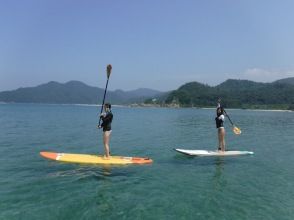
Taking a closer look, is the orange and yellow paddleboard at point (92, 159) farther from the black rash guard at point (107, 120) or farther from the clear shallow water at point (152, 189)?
the black rash guard at point (107, 120)

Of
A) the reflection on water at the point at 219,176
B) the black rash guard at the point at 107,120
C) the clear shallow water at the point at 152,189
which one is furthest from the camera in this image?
the black rash guard at the point at 107,120

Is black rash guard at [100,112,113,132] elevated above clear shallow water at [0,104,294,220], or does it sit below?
above

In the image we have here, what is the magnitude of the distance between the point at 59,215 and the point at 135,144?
18.0 meters

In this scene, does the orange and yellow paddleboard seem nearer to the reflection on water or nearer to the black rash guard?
the black rash guard

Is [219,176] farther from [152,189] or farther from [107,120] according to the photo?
[107,120]

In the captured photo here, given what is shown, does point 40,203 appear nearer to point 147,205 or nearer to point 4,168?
point 147,205

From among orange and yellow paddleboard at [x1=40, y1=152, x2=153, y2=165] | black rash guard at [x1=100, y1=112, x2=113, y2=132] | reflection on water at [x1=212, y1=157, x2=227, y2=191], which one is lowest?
reflection on water at [x1=212, y1=157, x2=227, y2=191]

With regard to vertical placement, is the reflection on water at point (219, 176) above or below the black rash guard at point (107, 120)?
below

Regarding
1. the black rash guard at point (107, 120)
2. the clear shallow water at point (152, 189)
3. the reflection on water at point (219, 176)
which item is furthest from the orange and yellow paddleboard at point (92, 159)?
the reflection on water at point (219, 176)

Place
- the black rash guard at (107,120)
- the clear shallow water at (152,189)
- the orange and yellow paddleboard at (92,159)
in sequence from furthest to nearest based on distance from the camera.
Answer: the orange and yellow paddleboard at (92,159) < the black rash guard at (107,120) < the clear shallow water at (152,189)

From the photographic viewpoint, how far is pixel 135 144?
93.2ft

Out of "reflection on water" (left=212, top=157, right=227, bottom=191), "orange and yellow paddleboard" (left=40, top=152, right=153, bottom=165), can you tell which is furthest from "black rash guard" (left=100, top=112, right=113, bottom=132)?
"reflection on water" (left=212, top=157, right=227, bottom=191)

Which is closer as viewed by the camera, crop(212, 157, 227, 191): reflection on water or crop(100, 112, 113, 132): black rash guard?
crop(212, 157, 227, 191): reflection on water

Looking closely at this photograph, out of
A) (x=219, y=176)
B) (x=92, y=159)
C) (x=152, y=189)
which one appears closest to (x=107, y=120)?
(x=92, y=159)
